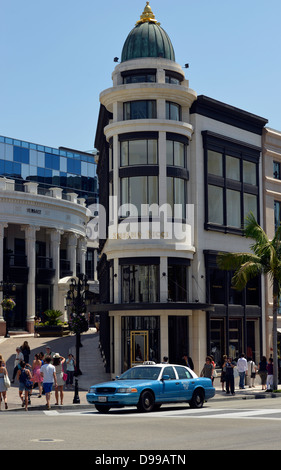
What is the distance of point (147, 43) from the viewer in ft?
133

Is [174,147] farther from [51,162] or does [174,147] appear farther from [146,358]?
[51,162]

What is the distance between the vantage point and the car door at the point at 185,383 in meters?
23.5

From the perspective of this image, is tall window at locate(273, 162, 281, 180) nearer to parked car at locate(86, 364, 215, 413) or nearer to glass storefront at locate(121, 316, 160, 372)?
glass storefront at locate(121, 316, 160, 372)

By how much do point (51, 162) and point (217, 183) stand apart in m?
59.3

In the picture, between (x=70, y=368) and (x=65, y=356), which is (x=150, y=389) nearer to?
(x=70, y=368)

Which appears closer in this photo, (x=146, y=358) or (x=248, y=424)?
(x=248, y=424)

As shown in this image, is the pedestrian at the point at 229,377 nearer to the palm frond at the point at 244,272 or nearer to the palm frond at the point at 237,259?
the palm frond at the point at 244,272

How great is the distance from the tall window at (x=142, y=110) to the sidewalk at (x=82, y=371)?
557 inches

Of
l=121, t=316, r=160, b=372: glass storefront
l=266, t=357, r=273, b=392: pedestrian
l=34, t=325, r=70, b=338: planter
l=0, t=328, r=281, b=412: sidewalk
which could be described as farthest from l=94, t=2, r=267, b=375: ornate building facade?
l=34, t=325, r=70, b=338: planter

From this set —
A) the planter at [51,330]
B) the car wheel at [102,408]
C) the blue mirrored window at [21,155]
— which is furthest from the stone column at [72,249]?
the car wheel at [102,408]

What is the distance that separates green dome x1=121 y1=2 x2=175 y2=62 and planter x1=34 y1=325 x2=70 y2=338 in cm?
2428

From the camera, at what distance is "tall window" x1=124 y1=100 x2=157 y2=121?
38656mm

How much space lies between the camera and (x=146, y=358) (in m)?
36.8
